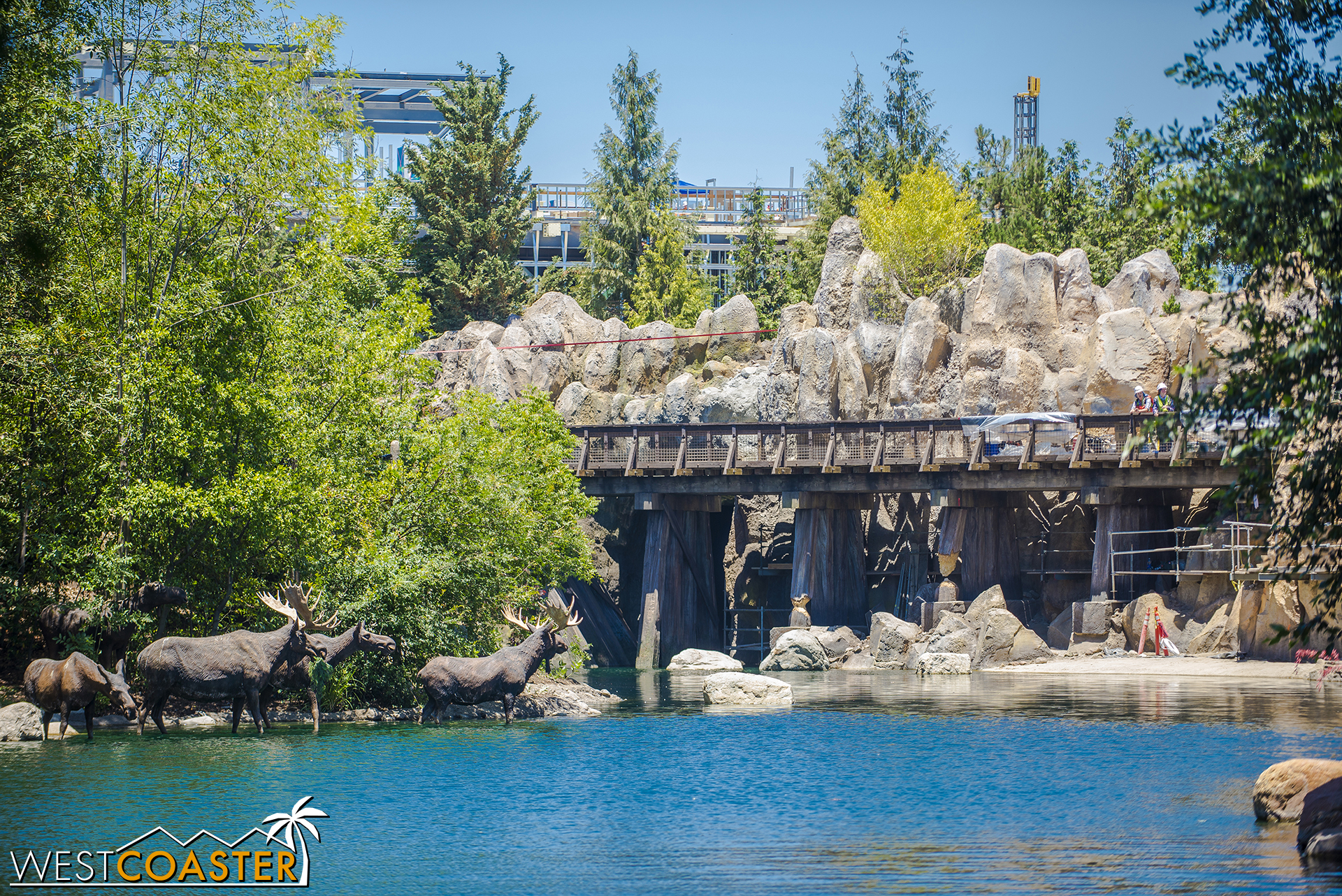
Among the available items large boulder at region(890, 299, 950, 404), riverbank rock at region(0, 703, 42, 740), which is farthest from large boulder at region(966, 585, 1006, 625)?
riverbank rock at region(0, 703, 42, 740)

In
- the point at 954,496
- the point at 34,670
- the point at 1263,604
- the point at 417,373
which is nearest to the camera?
the point at 34,670

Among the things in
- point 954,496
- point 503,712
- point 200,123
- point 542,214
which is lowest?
point 503,712

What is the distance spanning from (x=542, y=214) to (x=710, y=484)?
54963mm

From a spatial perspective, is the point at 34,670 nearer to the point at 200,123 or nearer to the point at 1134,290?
the point at 200,123

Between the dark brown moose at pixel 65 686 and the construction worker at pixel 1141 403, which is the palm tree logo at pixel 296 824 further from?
the construction worker at pixel 1141 403

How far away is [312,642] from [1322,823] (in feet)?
52.2

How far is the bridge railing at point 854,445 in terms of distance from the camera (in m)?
38.6

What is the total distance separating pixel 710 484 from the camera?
43.0 metres

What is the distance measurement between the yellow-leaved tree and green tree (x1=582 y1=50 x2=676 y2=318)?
1263 centimetres

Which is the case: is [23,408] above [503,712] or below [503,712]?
above

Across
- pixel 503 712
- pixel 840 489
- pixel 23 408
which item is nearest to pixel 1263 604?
pixel 840 489

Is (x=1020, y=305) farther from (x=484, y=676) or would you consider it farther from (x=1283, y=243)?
(x=1283, y=243)

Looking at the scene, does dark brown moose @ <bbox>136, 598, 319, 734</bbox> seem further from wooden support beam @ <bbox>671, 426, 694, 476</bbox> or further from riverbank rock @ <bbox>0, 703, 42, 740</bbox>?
wooden support beam @ <bbox>671, 426, 694, 476</bbox>

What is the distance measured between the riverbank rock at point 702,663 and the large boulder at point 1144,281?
2048 centimetres
